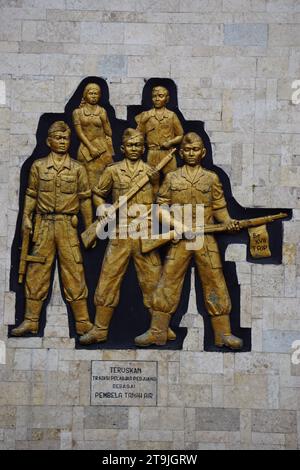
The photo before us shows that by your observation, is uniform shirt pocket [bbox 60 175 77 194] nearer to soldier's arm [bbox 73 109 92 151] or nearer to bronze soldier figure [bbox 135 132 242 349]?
soldier's arm [bbox 73 109 92 151]

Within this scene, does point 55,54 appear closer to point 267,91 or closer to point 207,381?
point 267,91

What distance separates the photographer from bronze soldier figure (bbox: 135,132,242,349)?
40.8 feet

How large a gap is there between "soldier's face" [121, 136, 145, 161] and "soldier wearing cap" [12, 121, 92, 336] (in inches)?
23.9

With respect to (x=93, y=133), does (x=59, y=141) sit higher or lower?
lower

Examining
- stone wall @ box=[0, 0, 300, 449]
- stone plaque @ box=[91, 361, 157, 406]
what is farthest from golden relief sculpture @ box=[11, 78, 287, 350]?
stone plaque @ box=[91, 361, 157, 406]

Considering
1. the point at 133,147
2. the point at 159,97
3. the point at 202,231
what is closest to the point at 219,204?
the point at 202,231

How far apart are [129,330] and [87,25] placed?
13.0 ft

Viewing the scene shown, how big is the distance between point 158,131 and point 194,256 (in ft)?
5.43

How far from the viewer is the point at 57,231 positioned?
1252 centimetres

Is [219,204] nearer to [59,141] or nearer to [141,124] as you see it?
[141,124]

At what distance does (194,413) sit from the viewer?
12344 millimetres

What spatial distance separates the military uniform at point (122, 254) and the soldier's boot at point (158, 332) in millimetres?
220

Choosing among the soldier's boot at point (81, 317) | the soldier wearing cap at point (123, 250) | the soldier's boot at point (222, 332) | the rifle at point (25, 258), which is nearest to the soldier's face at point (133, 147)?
the soldier wearing cap at point (123, 250)

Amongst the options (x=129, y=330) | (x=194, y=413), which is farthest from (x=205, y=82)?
(x=194, y=413)
